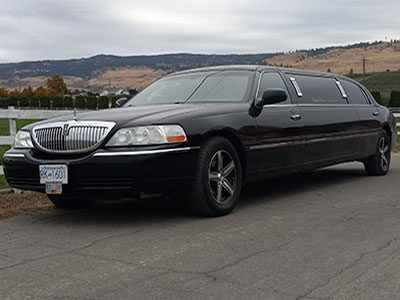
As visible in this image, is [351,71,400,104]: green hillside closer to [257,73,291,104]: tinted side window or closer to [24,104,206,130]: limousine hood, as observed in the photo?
[257,73,291,104]: tinted side window

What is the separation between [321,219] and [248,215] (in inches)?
28.4

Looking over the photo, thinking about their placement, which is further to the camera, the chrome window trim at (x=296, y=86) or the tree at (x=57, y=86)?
the tree at (x=57, y=86)

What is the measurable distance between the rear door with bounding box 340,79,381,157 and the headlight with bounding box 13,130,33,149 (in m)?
4.84

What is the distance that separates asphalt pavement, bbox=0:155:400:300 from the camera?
3.60m

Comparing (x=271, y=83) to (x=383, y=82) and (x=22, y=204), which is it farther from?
(x=383, y=82)

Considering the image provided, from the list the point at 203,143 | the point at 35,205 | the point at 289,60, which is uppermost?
the point at 289,60

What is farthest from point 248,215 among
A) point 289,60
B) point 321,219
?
point 289,60

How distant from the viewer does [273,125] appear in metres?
6.55

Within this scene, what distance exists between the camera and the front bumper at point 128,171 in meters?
5.16

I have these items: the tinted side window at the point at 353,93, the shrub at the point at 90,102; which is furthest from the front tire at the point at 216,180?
the shrub at the point at 90,102

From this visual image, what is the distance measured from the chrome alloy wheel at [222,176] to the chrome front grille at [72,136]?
110 centimetres

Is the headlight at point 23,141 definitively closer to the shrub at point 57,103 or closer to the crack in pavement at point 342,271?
the crack in pavement at point 342,271

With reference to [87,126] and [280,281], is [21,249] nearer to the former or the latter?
[87,126]

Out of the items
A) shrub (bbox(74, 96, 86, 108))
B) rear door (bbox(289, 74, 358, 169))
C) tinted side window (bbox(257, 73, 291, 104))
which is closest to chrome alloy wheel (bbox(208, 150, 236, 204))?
tinted side window (bbox(257, 73, 291, 104))
